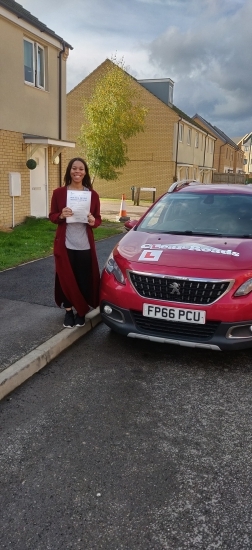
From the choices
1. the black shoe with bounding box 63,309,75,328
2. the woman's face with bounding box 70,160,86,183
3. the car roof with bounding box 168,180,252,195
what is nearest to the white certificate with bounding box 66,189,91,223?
the woman's face with bounding box 70,160,86,183

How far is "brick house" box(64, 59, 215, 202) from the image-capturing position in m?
29.3

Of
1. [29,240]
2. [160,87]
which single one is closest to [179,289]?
[29,240]

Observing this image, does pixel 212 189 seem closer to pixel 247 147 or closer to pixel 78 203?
pixel 78 203

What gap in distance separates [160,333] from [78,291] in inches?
42.8

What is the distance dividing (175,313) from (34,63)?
11331 millimetres

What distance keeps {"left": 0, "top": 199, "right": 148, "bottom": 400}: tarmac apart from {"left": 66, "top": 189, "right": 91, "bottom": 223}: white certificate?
1.21 m

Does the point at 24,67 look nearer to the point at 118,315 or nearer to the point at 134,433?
the point at 118,315

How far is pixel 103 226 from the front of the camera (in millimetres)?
14023

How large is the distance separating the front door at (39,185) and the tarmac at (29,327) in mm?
6599

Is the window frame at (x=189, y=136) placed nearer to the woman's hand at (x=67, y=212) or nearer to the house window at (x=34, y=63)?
the house window at (x=34, y=63)

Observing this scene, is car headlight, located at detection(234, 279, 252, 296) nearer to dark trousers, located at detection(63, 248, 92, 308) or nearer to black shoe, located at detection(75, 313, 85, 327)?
dark trousers, located at detection(63, 248, 92, 308)

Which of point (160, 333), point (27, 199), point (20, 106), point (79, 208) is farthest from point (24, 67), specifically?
point (160, 333)

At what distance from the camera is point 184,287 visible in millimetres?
3756

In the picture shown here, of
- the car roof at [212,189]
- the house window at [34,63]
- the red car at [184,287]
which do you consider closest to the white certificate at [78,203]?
the red car at [184,287]
